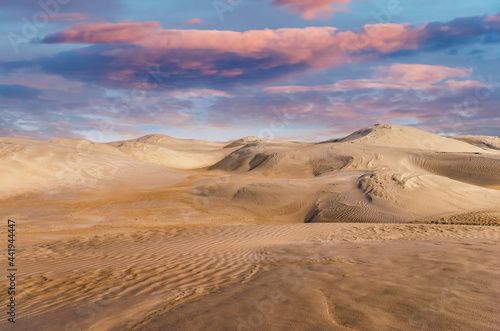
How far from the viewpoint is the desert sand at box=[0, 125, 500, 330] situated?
4066mm

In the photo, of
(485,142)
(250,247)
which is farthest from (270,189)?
(485,142)

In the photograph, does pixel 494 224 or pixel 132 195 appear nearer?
pixel 494 224

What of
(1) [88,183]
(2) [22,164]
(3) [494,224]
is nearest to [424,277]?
(3) [494,224]

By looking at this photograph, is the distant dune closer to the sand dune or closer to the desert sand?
the desert sand

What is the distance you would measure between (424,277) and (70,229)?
40.7 ft

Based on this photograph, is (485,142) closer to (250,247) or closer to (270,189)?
(270,189)

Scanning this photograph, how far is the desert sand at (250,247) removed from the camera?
407 cm

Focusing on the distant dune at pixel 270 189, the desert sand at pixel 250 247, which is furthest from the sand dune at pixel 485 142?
the desert sand at pixel 250 247

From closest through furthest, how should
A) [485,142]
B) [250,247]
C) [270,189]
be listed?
[250,247] < [270,189] < [485,142]

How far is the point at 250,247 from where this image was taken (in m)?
9.23

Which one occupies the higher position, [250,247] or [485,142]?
[485,142]

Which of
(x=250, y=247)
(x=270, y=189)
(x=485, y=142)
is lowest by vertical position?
(x=250, y=247)

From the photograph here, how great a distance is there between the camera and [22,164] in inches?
829

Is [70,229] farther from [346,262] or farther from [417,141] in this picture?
[417,141]
